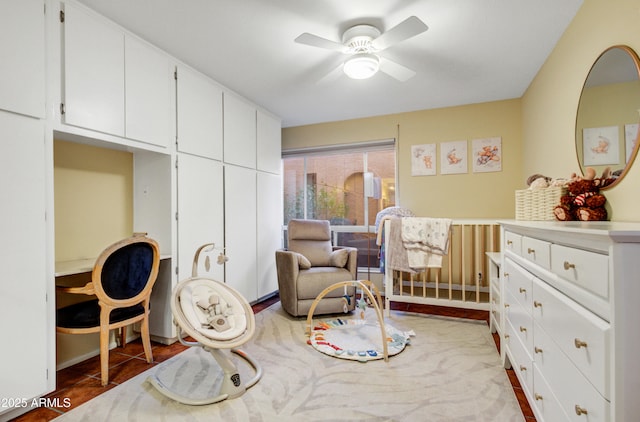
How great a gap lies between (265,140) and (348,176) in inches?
50.6

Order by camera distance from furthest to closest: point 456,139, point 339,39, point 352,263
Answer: point 456,139 → point 352,263 → point 339,39

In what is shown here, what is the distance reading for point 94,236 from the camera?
97.1 inches

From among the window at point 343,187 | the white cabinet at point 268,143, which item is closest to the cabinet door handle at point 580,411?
the window at point 343,187

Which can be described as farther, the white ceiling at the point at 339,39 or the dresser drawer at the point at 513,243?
the white ceiling at the point at 339,39

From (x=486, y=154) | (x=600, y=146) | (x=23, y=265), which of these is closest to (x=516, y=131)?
(x=486, y=154)

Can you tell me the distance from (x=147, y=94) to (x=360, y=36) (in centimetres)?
168

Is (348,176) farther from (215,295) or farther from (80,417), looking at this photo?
(80,417)

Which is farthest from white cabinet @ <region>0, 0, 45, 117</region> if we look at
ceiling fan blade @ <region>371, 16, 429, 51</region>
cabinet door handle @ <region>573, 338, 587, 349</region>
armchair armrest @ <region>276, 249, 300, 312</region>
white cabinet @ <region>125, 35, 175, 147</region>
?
cabinet door handle @ <region>573, 338, 587, 349</region>

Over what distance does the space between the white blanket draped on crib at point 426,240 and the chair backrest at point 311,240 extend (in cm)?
96

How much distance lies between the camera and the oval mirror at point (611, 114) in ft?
4.88

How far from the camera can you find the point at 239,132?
3.45 metres

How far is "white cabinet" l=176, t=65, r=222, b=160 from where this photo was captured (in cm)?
269

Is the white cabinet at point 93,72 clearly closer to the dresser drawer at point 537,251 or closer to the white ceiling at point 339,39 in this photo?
the white ceiling at point 339,39

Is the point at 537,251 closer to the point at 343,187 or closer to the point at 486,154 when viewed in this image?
the point at 486,154
